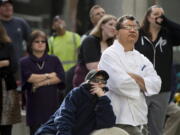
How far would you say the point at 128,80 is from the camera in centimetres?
795

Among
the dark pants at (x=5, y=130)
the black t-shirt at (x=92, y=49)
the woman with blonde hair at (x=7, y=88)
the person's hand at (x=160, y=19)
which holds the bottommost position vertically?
the dark pants at (x=5, y=130)

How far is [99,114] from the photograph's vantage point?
24.6ft

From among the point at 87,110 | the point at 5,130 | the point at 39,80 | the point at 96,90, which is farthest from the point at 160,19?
the point at 5,130

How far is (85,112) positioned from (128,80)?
674mm

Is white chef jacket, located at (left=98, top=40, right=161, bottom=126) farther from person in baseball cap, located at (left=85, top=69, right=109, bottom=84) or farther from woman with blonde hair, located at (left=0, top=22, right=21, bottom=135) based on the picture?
woman with blonde hair, located at (left=0, top=22, right=21, bottom=135)

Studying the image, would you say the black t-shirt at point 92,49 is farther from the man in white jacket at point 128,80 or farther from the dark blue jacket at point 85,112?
the dark blue jacket at point 85,112

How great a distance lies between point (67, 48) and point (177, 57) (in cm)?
211

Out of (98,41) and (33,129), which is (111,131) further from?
(33,129)

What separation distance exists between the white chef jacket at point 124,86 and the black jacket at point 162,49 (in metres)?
1.22

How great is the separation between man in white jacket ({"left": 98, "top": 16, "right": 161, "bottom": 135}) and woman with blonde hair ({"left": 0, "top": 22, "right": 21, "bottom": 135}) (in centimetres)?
241

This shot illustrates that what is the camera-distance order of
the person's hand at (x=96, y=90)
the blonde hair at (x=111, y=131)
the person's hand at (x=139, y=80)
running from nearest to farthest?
1. the blonde hair at (x=111, y=131)
2. the person's hand at (x=96, y=90)
3. the person's hand at (x=139, y=80)

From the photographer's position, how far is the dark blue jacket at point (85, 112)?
7496 millimetres

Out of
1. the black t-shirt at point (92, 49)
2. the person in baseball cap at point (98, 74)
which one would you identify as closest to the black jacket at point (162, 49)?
the black t-shirt at point (92, 49)

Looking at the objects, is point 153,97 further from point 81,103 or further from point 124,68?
point 81,103
